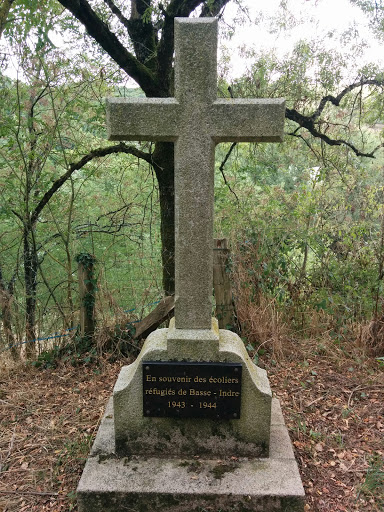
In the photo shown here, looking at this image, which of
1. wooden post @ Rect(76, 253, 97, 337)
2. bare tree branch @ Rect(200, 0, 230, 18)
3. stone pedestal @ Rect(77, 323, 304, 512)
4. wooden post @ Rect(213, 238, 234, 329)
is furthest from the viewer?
bare tree branch @ Rect(200, 0, 230, 18)

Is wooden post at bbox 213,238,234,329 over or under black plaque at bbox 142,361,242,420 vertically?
over

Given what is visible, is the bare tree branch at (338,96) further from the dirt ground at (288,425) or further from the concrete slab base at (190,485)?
the concrete slab base at (190,485)

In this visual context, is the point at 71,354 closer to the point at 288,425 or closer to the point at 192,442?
the point at 192,442

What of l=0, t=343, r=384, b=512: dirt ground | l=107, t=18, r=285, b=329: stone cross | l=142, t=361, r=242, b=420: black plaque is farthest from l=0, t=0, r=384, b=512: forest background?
l=107, t=18, r=285, b=329: stone cross

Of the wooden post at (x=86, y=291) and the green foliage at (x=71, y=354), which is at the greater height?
the wooden post at (x=86, y=291)

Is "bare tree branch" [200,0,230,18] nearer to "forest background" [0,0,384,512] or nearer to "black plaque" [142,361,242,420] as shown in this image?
"forest background" [0,0,384,512]

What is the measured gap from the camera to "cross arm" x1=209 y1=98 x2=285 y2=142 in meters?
2.56

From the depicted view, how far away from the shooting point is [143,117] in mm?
2576

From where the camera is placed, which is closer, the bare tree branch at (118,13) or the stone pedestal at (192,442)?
the stone pedestal at (192,442)

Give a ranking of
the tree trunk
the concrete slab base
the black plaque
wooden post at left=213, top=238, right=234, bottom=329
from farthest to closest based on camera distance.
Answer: the tree trunk
wooden post at left=213, top=238, right=234, bottom=329
the black plaque
the concrete slab base

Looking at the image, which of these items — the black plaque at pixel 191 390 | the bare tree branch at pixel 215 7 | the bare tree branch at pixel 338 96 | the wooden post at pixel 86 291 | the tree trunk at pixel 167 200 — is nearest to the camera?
the black plaque at pixel 191 390

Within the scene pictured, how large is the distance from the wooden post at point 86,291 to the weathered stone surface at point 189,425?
1.91 meters

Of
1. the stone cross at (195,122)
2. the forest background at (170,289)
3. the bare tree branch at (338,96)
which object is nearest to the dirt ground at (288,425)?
the forest background at (170,289)

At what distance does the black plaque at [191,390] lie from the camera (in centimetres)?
270
